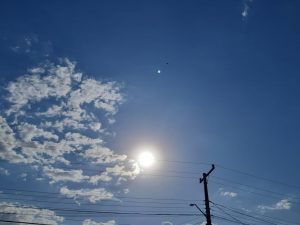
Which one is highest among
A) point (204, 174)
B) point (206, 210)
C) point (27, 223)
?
point (204, 174)

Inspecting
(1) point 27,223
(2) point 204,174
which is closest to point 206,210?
(2) point 204,174

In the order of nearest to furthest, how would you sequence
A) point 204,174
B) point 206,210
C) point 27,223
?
point 27,223 < point 206,210 < point 204,174

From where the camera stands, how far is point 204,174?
37.9 meters

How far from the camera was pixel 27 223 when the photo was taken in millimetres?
32031

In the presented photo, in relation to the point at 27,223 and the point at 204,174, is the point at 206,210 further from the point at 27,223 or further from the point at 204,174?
the point at 27,223

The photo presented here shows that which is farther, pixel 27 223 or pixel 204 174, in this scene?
pixel 204 174

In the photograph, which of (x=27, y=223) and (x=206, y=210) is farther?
(x=206, y=210)

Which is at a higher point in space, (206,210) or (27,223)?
(206,210)

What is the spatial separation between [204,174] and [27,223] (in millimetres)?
14886

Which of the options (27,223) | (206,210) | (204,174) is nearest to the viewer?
(27,223)

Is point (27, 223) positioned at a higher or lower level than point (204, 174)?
lower

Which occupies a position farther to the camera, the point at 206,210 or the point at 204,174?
the point at 204,174

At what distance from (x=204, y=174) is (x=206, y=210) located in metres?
3.79
